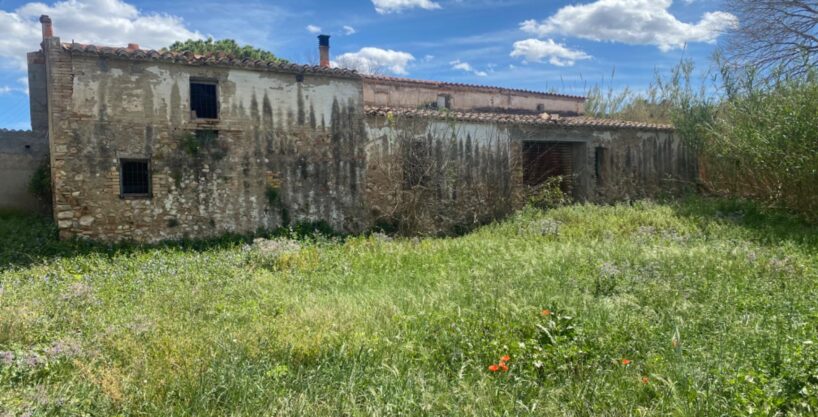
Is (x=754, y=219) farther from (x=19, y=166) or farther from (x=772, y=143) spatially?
(x=19, y=166)

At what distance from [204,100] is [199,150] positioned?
116cm

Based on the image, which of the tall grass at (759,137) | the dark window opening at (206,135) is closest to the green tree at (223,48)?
the dark window opening at (206,135)

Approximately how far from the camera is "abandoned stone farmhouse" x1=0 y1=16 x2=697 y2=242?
979 cm

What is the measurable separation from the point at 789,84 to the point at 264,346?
516 inches

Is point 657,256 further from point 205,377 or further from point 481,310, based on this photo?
point 205,377

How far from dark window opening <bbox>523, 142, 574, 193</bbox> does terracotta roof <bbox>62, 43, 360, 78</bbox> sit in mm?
6021

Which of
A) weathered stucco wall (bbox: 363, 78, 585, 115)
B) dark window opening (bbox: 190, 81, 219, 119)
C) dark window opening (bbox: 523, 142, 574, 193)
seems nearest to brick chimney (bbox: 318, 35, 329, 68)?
weathered stucco wall (bbox: 363, 78, 585, 115)

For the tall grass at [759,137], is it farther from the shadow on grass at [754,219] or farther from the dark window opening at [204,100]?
the dark window opening at [204,100]

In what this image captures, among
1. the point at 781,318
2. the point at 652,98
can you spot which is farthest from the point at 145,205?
the point at 652,98

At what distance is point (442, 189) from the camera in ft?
42.3

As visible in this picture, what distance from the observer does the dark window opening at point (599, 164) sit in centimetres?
1578

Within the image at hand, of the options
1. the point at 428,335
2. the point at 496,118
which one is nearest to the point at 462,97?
the point at 496,118

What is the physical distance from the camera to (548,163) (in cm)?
1555

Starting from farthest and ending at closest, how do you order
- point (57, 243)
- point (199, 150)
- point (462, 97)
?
point (462, 97), point (199, 150), point (57, 243)
